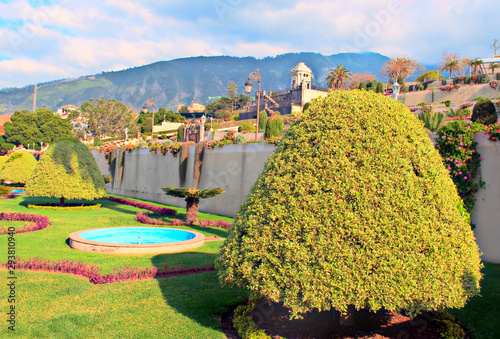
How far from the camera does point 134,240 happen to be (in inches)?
437

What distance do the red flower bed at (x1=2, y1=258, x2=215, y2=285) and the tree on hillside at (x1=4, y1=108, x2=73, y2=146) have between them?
65008 millimetres

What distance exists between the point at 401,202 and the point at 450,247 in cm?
64

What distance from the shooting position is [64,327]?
430cm

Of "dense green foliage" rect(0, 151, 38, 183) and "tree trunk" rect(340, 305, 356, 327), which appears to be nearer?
"tree trunk" rect(340, 305, 356, 327)

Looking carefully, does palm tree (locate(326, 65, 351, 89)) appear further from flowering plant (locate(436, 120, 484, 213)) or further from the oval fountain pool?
flowering plant (locate(436, 120, 484, 213))

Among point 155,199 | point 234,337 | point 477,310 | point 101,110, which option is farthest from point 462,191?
Result: point 101,110

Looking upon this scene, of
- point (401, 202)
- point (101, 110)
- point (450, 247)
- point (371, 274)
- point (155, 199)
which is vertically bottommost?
point (155, 199)

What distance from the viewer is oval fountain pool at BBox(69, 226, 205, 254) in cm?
850

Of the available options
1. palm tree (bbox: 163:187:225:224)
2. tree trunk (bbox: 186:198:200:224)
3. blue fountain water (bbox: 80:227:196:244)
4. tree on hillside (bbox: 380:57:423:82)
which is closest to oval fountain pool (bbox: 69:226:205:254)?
blue fountain water (bbox: 80:227:196:244)

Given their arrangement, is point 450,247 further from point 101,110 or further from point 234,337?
point 101,110

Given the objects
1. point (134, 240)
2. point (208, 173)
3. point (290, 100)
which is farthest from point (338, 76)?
point (134, 240)

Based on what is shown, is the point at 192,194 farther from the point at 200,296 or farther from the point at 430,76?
the point at 430,76

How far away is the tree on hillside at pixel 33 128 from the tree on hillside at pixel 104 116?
13416mm

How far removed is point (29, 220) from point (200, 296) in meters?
9.82
